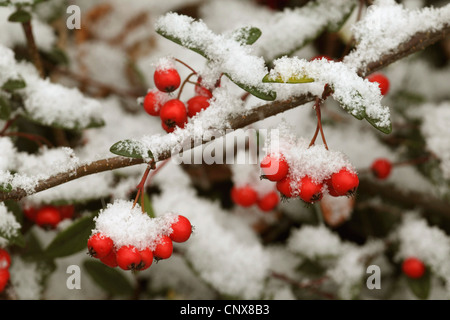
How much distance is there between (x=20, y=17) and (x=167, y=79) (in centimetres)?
64

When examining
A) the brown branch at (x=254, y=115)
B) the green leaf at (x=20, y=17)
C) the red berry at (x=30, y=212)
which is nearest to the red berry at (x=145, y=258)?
the brown branch at (x=254, y=115)

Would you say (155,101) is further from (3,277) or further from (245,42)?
(3,277)

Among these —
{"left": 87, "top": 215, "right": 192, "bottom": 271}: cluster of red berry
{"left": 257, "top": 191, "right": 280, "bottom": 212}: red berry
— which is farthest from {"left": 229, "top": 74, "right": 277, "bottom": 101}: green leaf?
{"left": 257, "top": 191, "right": 280, "bottom": 212}: red berry

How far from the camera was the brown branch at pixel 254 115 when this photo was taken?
1.04m

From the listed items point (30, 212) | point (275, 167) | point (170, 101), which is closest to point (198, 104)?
point (170, 101)

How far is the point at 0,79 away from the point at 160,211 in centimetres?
73

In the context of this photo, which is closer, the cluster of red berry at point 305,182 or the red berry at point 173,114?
the cluster of red berry at point 305,182

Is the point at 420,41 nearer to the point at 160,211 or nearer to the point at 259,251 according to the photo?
the point at 259,251

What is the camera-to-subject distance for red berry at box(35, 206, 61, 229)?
1486 mm

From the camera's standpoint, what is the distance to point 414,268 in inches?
67.3

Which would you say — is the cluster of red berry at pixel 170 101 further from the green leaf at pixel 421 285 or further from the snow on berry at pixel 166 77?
the green leaf at pixel 421 285

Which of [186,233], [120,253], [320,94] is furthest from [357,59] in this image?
[120,253]

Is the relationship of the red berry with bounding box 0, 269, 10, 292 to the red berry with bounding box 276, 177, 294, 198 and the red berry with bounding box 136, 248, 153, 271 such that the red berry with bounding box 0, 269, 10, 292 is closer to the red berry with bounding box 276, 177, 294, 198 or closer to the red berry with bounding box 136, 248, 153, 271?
the red berry with bounding box 136, 248, 153, 271

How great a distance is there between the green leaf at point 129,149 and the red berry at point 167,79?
192mm
